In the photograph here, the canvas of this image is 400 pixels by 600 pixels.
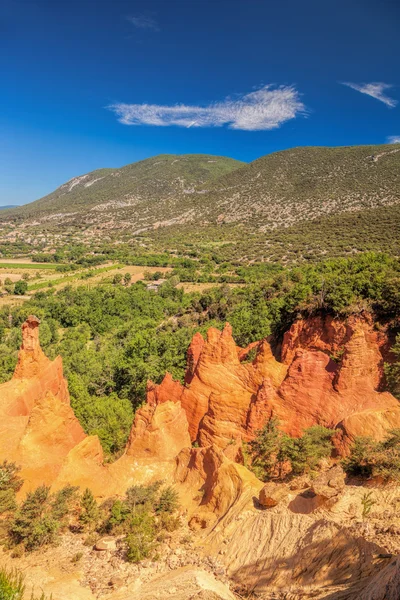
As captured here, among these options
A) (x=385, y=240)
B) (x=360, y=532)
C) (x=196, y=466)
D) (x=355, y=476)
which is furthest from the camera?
(x=385, y=240)

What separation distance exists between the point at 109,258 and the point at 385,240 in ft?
336

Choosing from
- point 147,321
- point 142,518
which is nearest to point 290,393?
point 142,518

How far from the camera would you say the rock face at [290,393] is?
17.5m

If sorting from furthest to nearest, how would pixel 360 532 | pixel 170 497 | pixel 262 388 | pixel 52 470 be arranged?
pixel 262 388 < pixel 52 470 < pixel 170 497 < pixel 360 532

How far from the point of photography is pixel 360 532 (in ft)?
29.0

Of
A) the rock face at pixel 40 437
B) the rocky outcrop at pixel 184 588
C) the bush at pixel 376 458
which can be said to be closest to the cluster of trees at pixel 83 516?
the rock face at pixel 40 437

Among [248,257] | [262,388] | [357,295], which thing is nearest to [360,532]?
[262,388]

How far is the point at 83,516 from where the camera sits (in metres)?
14.4

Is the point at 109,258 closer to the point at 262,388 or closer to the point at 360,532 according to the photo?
the point at 262,388

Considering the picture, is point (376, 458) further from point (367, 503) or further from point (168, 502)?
point (168, 502)

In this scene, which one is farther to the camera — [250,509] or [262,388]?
[262,388]

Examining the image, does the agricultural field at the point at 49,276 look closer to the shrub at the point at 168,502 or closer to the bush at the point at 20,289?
the bush at the point at 20,289

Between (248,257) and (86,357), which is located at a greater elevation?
(248,257)

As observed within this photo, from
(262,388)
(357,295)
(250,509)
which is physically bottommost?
(250,509)
